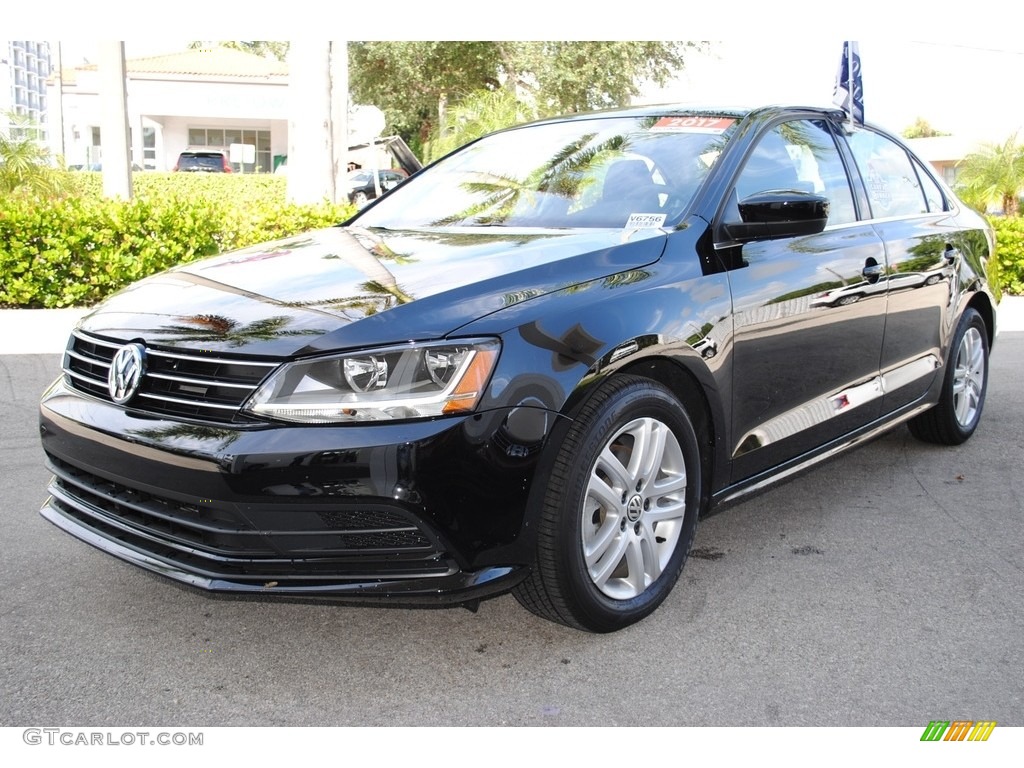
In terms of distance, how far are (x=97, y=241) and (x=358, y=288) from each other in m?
7.30

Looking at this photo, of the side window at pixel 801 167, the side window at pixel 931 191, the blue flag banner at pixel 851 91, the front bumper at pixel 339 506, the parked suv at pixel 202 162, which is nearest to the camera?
the front bumper at pixel 339 506

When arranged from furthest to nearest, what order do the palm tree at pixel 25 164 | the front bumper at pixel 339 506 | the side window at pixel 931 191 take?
the palm tree at pixel 25 164 → the side window at pixel 931 191 → the front bumper at pixel 339 506

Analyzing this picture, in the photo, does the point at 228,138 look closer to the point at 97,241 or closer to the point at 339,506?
the point at 97,241

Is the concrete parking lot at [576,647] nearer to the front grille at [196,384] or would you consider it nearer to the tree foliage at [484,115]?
the front grille at [196,384]

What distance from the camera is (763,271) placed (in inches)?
138

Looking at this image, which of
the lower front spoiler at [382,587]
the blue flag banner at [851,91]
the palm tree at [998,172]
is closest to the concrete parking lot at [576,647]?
the lower front spoiler at [382,587]

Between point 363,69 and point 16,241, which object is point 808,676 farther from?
point 363,69

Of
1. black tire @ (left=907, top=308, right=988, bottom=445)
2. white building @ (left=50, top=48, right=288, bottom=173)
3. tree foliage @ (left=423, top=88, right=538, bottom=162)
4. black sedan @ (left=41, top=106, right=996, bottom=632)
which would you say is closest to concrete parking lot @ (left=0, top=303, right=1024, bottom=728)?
black sedan @ (left=41, top=106, right=996, bottom=632)

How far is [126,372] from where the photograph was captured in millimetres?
2881

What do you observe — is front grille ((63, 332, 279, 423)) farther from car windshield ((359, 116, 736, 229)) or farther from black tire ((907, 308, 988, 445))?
black tire ((907, 308, 988, 445))

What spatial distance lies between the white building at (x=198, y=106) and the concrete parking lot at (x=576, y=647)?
33726mm

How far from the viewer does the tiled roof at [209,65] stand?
122 feet

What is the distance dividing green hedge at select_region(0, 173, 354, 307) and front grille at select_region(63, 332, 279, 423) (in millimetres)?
6585
